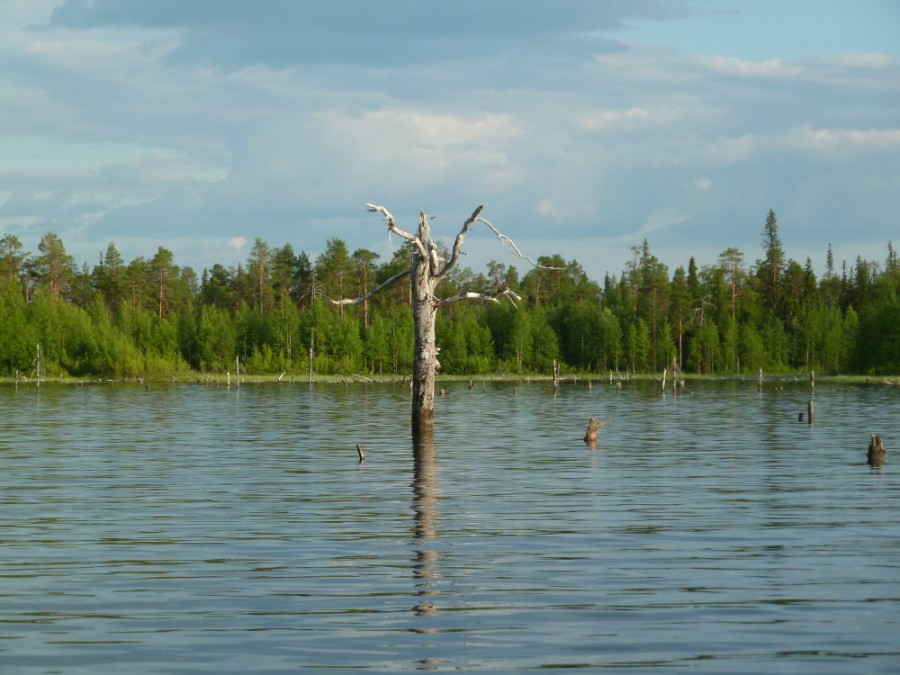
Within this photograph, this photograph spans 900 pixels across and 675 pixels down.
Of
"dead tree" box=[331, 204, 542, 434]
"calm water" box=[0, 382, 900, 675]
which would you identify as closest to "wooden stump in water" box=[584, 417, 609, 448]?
"calm water" box=[0, 382, 900, 675]

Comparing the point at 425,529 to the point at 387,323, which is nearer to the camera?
the point at 425,529

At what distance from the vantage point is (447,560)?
646 inches

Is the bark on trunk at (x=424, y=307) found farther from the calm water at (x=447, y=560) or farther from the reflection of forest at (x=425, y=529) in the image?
the reflection of forest at (x=425, y=529)

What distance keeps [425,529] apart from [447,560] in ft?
10.2

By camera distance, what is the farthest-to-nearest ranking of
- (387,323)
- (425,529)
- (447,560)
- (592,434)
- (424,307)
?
(387,323) → (592,434) → (424,307) → (425,529) → (447,560)

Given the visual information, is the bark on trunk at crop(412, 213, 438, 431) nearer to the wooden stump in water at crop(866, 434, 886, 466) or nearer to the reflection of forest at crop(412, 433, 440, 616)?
the reflection of forest at crop(412, 433, 440, 616)

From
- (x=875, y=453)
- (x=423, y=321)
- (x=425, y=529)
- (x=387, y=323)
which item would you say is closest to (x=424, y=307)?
(x=423, y=321)

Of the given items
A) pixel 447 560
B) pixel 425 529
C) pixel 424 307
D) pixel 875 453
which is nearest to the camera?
pixel 447 560

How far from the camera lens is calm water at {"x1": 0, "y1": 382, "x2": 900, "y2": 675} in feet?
37.1

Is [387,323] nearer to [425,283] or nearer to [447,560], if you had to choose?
[425,283]

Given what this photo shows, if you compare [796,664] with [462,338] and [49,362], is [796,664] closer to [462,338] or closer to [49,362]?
[49,362]

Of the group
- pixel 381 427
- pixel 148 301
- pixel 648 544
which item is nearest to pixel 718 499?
pixel 648 544

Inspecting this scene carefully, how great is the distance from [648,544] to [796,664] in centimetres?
721

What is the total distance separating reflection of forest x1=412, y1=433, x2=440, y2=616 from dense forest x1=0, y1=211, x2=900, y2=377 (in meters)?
107
